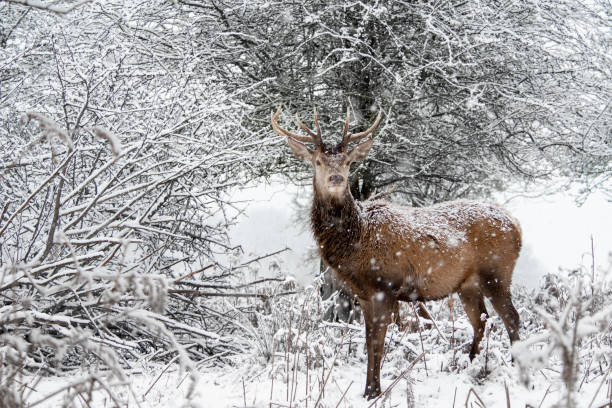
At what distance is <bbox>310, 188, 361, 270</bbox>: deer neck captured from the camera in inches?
171

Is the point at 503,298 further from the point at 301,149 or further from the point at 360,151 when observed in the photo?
the point at 301,149

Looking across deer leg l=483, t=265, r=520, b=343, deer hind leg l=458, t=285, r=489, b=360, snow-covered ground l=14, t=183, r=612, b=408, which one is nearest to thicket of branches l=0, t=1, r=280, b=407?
snow-covered ground l=14, t=183, r=612, b=408

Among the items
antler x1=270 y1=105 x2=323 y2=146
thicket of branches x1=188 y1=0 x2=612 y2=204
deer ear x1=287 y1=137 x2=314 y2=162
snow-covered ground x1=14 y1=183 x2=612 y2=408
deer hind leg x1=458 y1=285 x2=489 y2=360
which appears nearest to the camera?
snow-covered ground x1=14 y1=183 x2=612 y2=408

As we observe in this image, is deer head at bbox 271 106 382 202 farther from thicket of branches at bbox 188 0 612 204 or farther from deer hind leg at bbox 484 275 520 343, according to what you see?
thicket of branches at bbox 188 0 612 204

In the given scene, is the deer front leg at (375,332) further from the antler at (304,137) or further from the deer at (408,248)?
the antler at (304,137)

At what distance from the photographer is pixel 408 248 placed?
14.4 feet

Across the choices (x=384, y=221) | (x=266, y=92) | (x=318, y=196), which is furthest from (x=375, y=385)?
(x=266, y=92)

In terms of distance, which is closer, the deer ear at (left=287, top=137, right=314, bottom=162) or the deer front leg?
the deer front leg

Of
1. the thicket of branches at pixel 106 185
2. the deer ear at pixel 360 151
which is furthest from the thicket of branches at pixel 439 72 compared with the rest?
the deer ear at pixel 360 151

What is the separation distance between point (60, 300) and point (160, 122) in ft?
5.59

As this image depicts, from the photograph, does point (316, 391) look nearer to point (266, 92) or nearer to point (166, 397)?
point (166, 397)

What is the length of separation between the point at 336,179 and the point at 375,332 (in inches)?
50.6

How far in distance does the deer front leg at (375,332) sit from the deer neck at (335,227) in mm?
441

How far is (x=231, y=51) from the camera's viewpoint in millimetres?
7859
